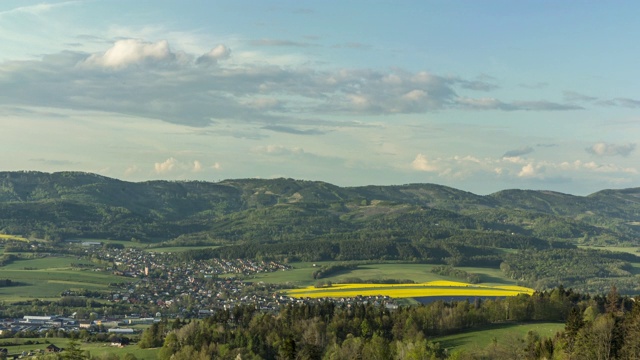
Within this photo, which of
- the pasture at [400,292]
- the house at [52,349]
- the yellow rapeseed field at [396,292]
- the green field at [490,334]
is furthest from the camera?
the yellow rapeseed field at [396,292]

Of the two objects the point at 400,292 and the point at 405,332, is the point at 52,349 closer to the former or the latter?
the point at 405,332

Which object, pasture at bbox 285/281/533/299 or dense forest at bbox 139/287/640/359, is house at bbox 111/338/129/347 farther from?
pasture at bbox 285/281/533/299

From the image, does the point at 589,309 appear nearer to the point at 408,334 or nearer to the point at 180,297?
the point at 408,334

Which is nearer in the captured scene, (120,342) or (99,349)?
(99,349)

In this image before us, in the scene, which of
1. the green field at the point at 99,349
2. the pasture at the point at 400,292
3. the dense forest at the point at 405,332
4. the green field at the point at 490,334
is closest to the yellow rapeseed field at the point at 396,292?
the pasture at the point at 400,292

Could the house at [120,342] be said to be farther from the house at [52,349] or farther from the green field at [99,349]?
the house at [52,349]

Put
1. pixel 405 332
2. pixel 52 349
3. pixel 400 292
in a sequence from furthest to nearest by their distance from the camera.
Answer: pixel 400 292 < pixel 405 332 < pixel 52 349

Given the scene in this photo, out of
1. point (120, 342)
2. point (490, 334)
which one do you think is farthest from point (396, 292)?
point (120, 342)

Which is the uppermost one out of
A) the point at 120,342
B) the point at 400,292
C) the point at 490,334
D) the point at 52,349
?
the point at 400,292

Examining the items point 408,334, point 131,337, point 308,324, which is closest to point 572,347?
point 408,334
